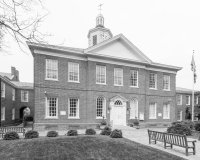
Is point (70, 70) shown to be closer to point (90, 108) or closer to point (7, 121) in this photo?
point (90, 108)

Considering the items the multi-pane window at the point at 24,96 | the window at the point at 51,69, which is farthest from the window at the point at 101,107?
the multi-pane window at the point at 24,96

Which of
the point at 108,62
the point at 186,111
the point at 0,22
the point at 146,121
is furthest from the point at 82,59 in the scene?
the point at 186,111

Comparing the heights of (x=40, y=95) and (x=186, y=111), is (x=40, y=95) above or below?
above

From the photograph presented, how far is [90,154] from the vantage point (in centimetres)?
938

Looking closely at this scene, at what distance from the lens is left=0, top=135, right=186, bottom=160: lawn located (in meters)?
9.01

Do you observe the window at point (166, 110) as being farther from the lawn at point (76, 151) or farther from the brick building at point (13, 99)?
the brick building at point (13, 99)

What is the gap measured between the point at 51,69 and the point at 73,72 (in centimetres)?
241

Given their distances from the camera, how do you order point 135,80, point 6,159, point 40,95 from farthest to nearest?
point 135,80, point 40,95, point 6,159

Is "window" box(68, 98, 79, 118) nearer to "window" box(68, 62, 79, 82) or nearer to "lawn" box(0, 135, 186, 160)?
"window" box(68, 62, 79, 82)

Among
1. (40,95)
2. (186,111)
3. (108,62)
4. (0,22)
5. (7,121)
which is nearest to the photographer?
(0,22)

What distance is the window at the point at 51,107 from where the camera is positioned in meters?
19.2

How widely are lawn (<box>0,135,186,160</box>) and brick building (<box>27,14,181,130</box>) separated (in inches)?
317

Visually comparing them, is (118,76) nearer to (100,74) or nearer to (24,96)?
(100,74)

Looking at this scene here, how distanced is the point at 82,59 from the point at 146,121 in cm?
1192
